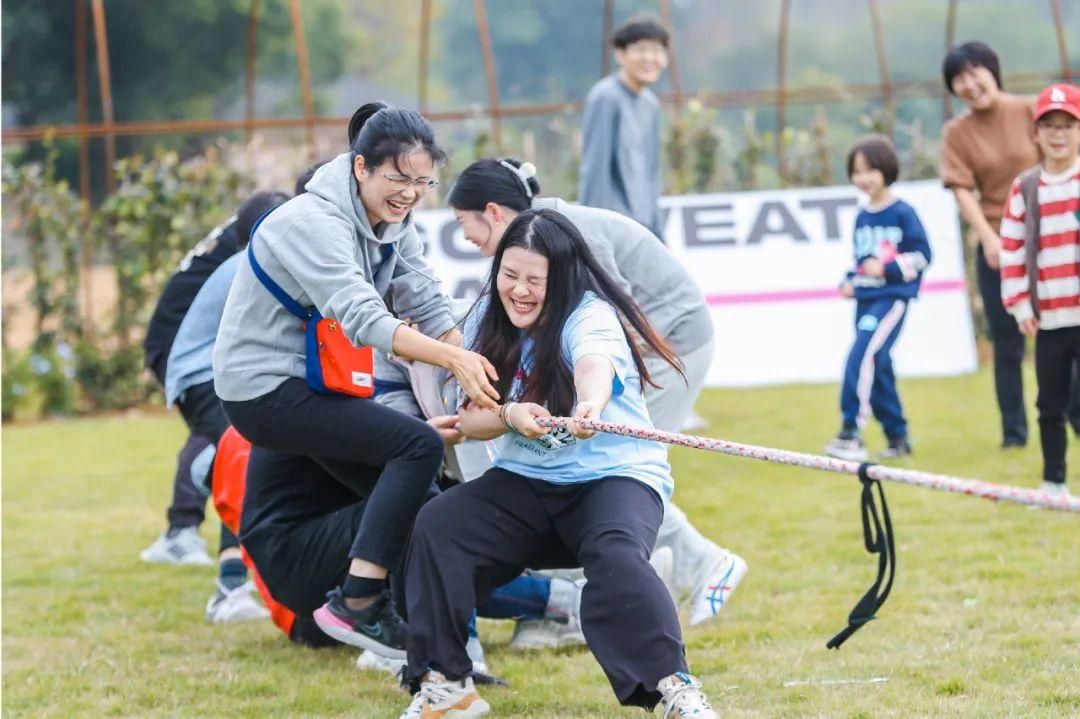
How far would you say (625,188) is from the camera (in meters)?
8.15

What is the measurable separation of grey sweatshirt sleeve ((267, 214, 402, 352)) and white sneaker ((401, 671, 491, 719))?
2.86 ft

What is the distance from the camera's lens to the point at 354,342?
419 centimetres

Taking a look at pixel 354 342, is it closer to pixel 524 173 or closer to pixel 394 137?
pixel 394 137

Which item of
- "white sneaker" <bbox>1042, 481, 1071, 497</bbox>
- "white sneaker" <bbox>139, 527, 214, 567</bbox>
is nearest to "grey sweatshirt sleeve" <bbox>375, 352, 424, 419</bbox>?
"white sneaker" <bbox>139, 527, 214, 567</bbox>

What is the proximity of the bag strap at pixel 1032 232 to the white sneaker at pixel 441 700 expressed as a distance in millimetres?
3537

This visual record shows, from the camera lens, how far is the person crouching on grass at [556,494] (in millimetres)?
3795

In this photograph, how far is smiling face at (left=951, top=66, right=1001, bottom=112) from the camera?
777 centimetres

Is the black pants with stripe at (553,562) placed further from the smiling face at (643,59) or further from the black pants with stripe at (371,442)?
the smiling face at (643,59)

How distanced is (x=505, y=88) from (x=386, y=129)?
33.5 feet

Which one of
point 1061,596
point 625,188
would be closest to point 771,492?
point 625,188

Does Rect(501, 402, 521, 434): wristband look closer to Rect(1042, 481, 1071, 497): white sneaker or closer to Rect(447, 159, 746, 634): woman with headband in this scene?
Rect(447, 159, 746, 634): woman with headband

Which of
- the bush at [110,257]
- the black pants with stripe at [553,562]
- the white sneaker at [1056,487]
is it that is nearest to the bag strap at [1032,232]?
the white sneaker at [1056,487]

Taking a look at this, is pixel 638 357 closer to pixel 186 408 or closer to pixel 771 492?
pixel 186 408

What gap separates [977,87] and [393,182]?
4.47m
